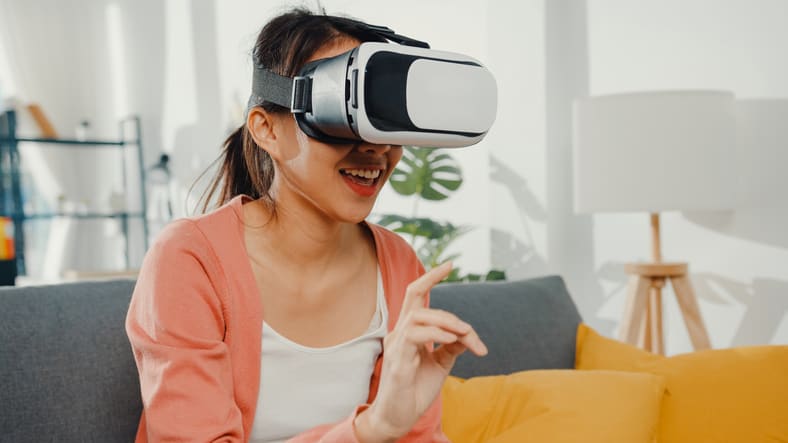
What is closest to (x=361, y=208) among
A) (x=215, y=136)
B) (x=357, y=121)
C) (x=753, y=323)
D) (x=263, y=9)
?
(x=357, y=121)

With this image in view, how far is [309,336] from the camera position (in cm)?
113

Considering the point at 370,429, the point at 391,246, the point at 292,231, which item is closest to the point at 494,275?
the point at 391,246

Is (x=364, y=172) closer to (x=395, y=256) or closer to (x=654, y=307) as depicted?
(x=395, y=256)

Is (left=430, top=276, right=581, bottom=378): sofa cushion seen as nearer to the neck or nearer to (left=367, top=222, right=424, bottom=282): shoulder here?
(left=367, top=222, right=424, bottom=282): shoulder

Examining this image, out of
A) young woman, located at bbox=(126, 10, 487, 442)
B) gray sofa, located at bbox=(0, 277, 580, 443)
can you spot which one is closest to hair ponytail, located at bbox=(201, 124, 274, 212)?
Result: young woman, located at bbox=(126, 10, 487, 442)

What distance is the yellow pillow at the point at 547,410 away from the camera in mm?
1410

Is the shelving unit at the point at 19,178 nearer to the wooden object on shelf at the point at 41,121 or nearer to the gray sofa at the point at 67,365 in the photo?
the wooden object on shelf at the point at 41,121

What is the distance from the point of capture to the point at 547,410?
144 centimetres

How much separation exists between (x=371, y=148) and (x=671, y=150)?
5.09ft

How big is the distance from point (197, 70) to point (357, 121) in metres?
4.94

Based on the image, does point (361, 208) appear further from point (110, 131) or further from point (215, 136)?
point (110, 131)

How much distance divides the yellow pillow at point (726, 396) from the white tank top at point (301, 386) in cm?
72

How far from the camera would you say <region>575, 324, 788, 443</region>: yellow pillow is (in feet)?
4.96

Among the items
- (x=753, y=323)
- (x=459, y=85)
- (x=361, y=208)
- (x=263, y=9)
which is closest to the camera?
(x=459, y=85)
